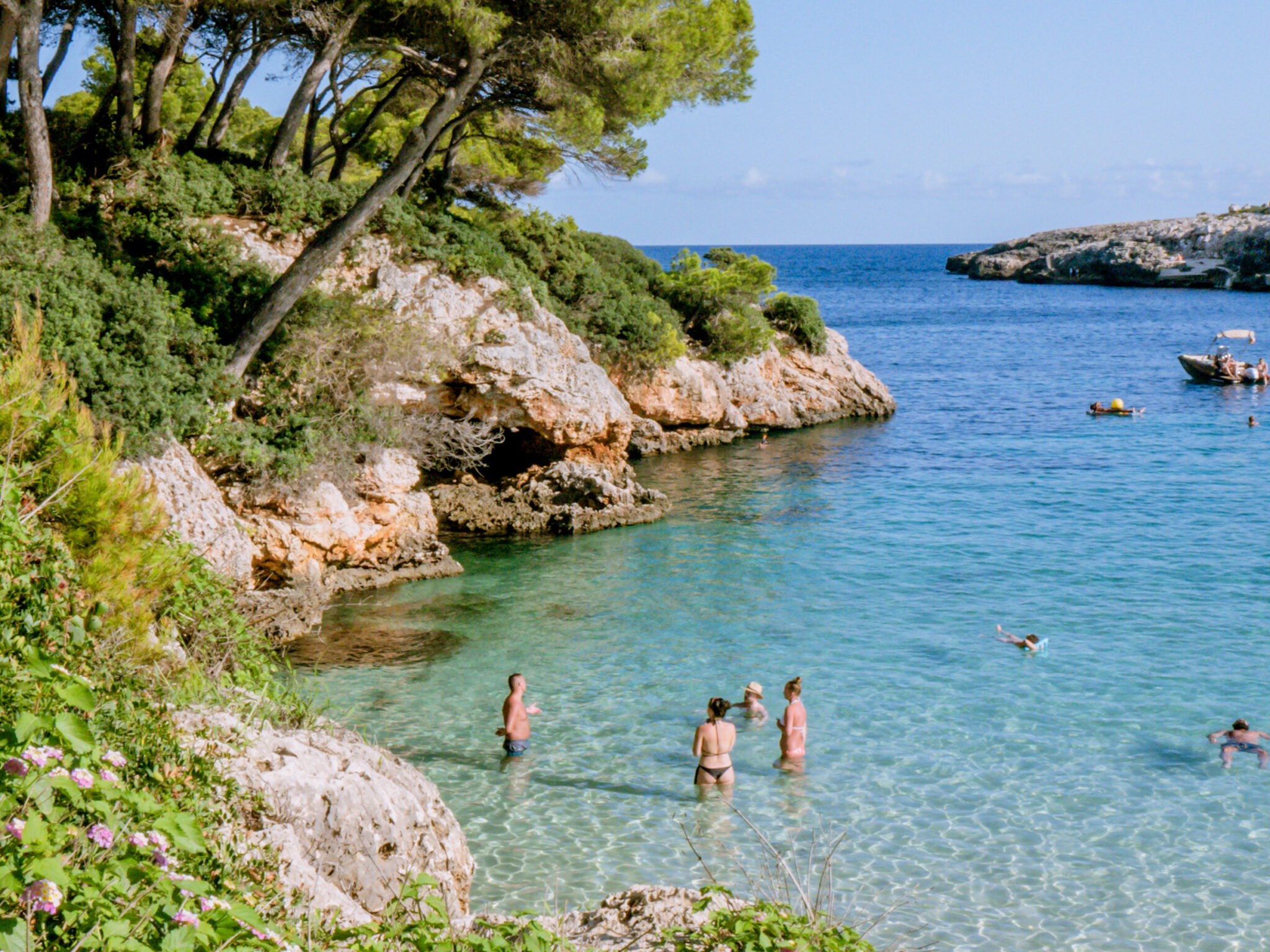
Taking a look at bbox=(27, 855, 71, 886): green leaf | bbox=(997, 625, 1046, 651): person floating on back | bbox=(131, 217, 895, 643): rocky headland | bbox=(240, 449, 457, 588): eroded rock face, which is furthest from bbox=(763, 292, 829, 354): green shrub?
bbox=(27, 855, 71, 886): green leaf

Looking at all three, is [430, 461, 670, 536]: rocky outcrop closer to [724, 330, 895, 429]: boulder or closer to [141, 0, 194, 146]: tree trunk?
[141, 0, 194, 146]: tree trunk

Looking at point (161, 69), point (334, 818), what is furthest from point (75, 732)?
point (161, 69)

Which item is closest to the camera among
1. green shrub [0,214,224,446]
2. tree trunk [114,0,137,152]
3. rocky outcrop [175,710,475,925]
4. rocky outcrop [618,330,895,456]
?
rocky outcrop [175,710,475,925]

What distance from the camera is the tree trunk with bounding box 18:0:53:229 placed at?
48.2 ft

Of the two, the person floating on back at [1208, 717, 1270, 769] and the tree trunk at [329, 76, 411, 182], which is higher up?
the tree trunk at [329, 76, 411, 182]

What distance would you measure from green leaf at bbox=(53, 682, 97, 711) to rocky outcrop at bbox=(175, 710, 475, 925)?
4.56 feet

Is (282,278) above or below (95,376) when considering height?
above

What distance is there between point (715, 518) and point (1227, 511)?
11.8 metres

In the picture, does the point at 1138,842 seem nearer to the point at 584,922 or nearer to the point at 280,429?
the point at 584,922

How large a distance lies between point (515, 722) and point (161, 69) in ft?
46.7

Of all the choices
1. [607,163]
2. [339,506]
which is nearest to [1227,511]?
[607,163]

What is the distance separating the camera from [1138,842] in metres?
9.89

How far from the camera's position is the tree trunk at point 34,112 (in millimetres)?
14703

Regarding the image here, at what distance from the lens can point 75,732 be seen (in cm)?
436
